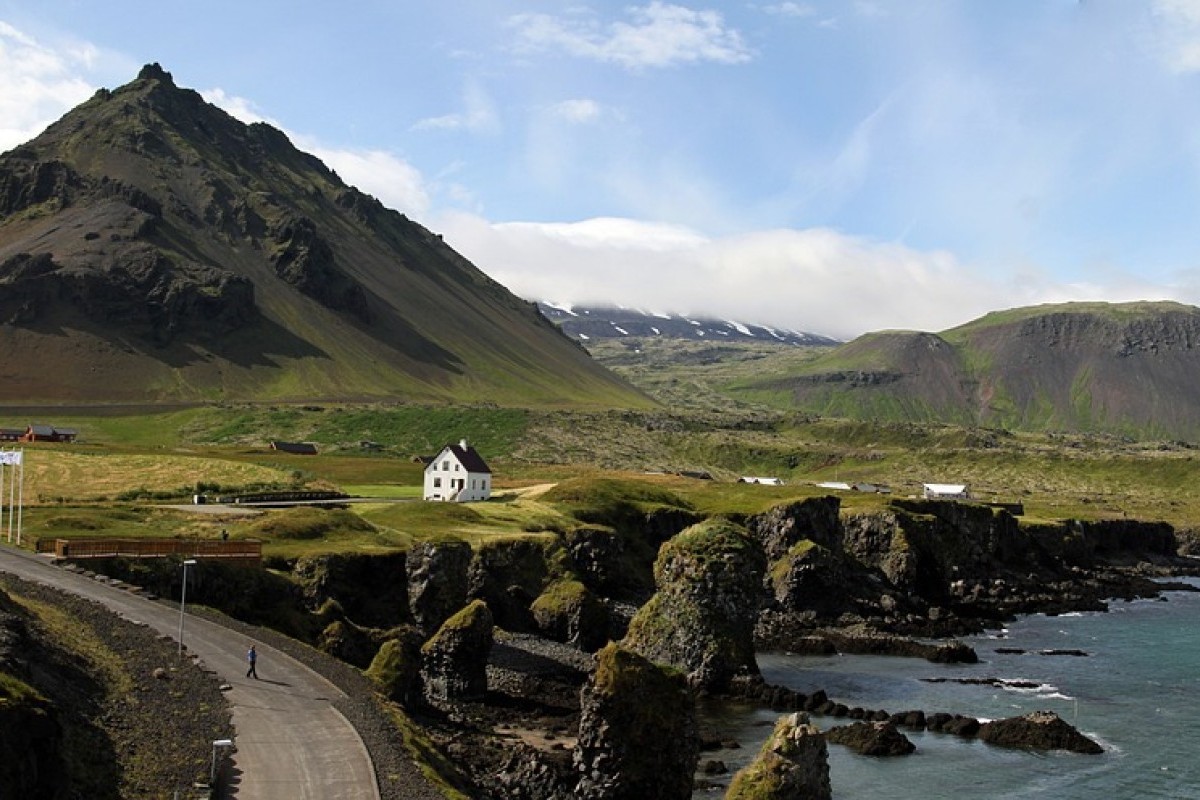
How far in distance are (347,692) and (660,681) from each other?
14.3 m

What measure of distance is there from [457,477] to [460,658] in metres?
58.9

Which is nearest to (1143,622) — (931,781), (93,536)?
(931,781)

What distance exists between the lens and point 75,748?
3266 cm

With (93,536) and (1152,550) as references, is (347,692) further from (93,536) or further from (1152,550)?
(1152,550)

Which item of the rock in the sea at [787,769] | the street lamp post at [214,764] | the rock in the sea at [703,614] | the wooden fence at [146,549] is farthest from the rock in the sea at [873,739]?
the wooden fence at [146,549]

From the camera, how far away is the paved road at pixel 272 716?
33625mm

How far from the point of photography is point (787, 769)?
117 feet

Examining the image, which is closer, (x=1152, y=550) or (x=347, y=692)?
(x=347, y=692)

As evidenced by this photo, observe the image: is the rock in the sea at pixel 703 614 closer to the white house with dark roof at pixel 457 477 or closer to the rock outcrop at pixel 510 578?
the rock outcrop at pixel 510 578

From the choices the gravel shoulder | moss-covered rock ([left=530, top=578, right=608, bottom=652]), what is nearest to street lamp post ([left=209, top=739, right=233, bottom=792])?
the gravel shoulder

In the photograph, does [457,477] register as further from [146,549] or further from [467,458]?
[146,549]

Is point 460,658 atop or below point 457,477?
below

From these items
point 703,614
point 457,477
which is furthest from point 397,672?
point 457,477

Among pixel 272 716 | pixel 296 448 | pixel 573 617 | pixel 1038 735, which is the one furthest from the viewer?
pixel 296 448
